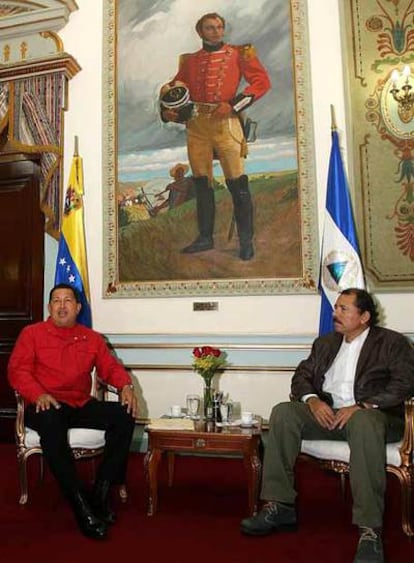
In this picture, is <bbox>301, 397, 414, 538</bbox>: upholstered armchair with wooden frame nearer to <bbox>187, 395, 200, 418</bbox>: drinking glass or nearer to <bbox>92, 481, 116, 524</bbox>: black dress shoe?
<bbox>187, 395, 200, 418</bbox>: drinking glass

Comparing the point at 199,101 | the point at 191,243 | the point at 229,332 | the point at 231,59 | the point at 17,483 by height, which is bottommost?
the point at 17,483

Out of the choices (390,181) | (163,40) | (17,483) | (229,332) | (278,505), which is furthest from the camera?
(163,40)

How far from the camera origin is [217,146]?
Answer: 407 cm

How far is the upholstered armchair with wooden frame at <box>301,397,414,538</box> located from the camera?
2.46 meters

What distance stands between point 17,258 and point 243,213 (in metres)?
1.96

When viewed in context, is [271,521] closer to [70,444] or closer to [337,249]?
[70,444]

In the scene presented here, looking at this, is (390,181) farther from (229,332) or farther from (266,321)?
(229,332)

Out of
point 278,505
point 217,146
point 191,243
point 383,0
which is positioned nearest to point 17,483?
point 278,505

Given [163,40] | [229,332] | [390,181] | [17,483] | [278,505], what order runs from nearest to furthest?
[278,505] → [17,483] → [390,181] → [229,332] → [163,40]

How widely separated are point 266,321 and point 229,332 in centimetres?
28

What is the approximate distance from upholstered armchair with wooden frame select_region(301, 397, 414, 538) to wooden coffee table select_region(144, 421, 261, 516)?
255 millimetres

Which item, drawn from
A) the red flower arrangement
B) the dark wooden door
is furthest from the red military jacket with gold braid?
the red flower arrangement

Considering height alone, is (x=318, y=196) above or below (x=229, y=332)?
above

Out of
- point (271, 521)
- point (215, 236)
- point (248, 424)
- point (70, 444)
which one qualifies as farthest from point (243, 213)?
point (271, 521)
